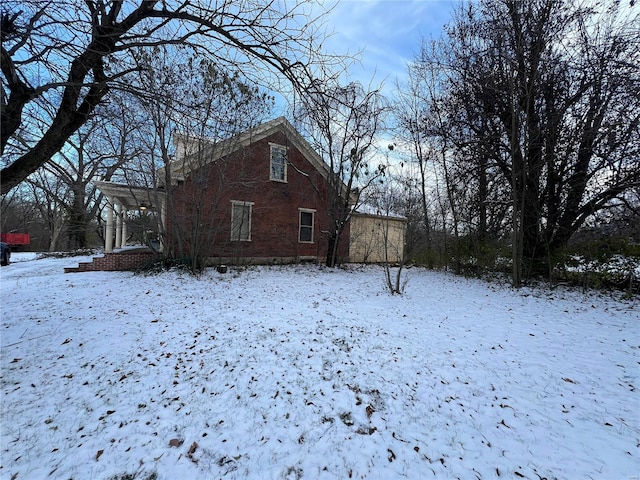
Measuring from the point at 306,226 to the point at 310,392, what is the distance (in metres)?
11.8

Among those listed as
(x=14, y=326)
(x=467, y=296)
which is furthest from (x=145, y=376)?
(x=467, y=296)

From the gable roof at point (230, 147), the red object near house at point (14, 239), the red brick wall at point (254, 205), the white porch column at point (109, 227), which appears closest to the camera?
the gable roof at point (230, 147)

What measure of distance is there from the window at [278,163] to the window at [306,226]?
1.96 metres

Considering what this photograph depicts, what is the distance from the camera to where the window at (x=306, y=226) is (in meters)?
14.5

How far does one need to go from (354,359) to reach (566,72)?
444 inches

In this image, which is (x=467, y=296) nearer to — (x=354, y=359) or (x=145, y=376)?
(x=354, y=359)

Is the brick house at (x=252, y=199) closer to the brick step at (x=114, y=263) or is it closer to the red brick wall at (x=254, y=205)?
the red brick wall at (x=254, y=205)

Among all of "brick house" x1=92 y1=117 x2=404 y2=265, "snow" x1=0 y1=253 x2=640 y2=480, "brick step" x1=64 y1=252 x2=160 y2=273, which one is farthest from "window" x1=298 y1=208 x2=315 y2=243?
"snow" x1=0 y1=253 x2=640 y2=480

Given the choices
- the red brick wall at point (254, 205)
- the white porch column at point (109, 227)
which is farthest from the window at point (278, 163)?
the white porch column at point (109, 227)

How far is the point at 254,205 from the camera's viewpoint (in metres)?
13.0

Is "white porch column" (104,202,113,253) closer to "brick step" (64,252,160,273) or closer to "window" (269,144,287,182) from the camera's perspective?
"brick step" (64,252,160,273)

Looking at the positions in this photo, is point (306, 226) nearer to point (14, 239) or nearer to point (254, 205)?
point (254, 205)

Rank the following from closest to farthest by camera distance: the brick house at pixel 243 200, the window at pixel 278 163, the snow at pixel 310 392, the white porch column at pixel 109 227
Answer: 1. the snow at pixel 310 392
2. the brick house at pixel 243 200
3. the white porch column at pixel 109 227
4. the window at pixel 278 163

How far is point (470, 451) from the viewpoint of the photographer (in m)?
2.37
